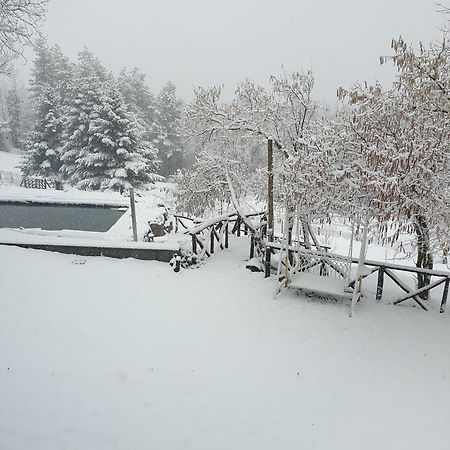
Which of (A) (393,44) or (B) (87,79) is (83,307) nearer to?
(A) (393,44)

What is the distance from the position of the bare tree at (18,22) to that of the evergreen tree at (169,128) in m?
27.7

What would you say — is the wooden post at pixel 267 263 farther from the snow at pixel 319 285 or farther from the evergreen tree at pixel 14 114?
the evergreen tree at pixel 14 114

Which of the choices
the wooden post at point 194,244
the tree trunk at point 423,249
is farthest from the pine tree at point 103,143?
the tree trunk at point 423,249

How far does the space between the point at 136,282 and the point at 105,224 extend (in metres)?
8.19

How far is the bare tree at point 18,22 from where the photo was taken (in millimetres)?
9875

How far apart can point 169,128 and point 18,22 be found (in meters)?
30.0

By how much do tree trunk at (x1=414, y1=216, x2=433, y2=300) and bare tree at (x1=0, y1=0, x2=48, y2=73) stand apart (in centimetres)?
1166

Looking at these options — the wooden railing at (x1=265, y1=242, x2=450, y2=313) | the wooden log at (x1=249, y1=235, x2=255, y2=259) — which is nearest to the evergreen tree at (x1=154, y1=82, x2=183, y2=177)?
the wooden log at (x1=249, y1=235, x2=255, y2=259)

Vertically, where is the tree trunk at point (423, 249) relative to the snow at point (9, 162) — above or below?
below

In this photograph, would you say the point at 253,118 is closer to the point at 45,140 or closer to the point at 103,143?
the point at 103,143

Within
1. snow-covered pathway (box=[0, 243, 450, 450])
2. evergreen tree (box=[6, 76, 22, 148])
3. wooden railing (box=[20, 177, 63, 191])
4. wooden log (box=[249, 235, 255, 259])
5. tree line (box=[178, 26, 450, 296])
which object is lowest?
snow-covered pathway (box=[0, 243, 450, 450])

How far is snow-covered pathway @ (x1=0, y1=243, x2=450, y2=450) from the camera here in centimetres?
419

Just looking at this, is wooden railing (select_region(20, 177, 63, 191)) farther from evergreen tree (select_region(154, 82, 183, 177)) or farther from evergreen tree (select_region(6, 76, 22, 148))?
evergreen tree (select_region(6, 76, 22, 148))

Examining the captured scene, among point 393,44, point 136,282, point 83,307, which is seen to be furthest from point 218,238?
point 393,44
